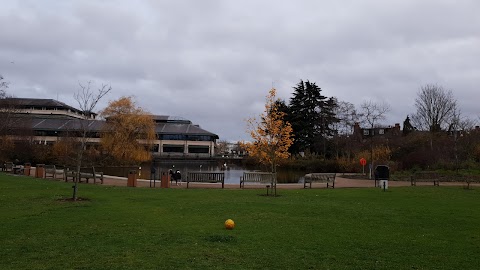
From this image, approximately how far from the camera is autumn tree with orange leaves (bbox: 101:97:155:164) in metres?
53.5

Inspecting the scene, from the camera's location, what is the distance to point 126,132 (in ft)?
182

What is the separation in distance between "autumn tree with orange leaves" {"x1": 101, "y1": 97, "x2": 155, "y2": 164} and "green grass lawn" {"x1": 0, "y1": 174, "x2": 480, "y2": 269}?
38.9 meters

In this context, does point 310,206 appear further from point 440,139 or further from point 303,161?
point 303,161

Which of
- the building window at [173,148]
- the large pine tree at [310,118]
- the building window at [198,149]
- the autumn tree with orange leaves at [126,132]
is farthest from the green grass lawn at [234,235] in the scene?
the building window at [198,149]

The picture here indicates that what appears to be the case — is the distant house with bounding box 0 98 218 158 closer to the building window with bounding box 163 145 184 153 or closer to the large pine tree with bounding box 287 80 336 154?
the building window with bounding box 163 145 184 153

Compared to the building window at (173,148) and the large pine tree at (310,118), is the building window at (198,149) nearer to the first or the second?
the building window at (173,148)

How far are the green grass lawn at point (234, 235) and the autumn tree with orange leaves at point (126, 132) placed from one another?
38.9m

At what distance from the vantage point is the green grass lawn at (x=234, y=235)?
7066 millimetres

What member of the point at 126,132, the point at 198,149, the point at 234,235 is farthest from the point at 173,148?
the point at 234,235

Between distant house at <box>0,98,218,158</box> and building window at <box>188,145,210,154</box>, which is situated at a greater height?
distant house at <box>0,98,218,158</box>

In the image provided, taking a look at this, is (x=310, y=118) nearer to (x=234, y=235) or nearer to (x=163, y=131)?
(x=163, y=131)

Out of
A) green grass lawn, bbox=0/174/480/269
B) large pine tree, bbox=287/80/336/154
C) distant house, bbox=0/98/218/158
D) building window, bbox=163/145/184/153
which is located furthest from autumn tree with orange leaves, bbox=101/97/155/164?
green grass lawn, bbox=0/174/480/269

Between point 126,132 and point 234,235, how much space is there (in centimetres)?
4883

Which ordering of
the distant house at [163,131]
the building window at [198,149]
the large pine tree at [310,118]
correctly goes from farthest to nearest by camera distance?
the building window at [198,149]
the distant house at [163,131]
the large pine tree at [310,118]
